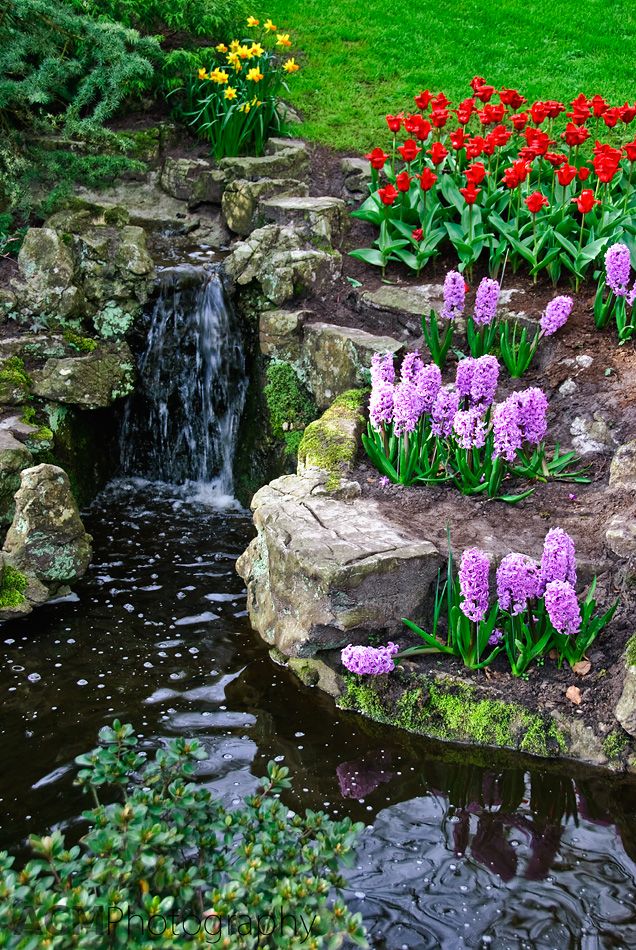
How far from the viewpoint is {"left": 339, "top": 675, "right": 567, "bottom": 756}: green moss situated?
4598mm

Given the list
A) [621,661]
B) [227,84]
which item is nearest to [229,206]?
[227,84]

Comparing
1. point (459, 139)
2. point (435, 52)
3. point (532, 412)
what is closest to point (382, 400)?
point (532, 412)

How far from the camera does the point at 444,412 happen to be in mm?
5602

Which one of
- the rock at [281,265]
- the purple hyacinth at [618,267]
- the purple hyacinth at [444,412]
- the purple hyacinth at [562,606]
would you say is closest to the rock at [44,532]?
the purple hyacinth at [444,412]

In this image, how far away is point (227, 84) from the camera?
9.18 metres

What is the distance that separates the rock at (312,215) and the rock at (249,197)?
0.11 meters

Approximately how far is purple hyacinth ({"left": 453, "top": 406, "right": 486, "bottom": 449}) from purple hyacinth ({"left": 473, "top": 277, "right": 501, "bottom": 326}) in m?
1.13

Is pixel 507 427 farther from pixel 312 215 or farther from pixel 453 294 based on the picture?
pixel 312 215

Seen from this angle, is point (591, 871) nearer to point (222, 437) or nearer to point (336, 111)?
point (222, 437)

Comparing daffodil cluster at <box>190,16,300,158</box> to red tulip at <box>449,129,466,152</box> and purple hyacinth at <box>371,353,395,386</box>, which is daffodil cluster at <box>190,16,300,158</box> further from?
purple hyacinth at <box>371,353,395,386</box>

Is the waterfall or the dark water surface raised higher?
the waterfall

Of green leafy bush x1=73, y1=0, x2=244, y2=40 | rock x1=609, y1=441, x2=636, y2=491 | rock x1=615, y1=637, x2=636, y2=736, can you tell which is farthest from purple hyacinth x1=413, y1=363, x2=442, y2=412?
green leafy bush x1=73, y1=0, x2=244, y2=40

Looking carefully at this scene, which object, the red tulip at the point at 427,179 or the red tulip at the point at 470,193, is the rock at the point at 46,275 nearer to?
the red tulip at the point at 427,179

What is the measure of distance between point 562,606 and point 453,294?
111 inches
